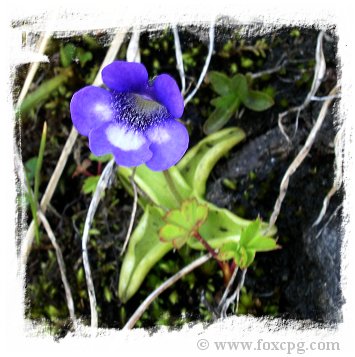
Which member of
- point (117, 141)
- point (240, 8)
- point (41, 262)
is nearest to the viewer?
point (117, 141)

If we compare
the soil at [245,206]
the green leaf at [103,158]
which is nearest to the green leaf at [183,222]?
the soil at [245,206]

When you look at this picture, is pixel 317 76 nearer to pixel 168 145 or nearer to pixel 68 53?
pixel 168 145

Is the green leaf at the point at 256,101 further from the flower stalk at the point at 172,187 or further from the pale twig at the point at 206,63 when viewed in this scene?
the flower stalk at the point at 172,187

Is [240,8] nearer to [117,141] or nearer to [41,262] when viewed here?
[117,141]

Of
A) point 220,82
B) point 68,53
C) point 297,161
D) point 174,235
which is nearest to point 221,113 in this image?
point 220,82

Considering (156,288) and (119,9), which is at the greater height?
(119,9)

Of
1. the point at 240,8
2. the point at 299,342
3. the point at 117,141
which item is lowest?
the point at 299,342

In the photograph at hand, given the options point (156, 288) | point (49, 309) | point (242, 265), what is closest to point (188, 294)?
point (156, 288)
